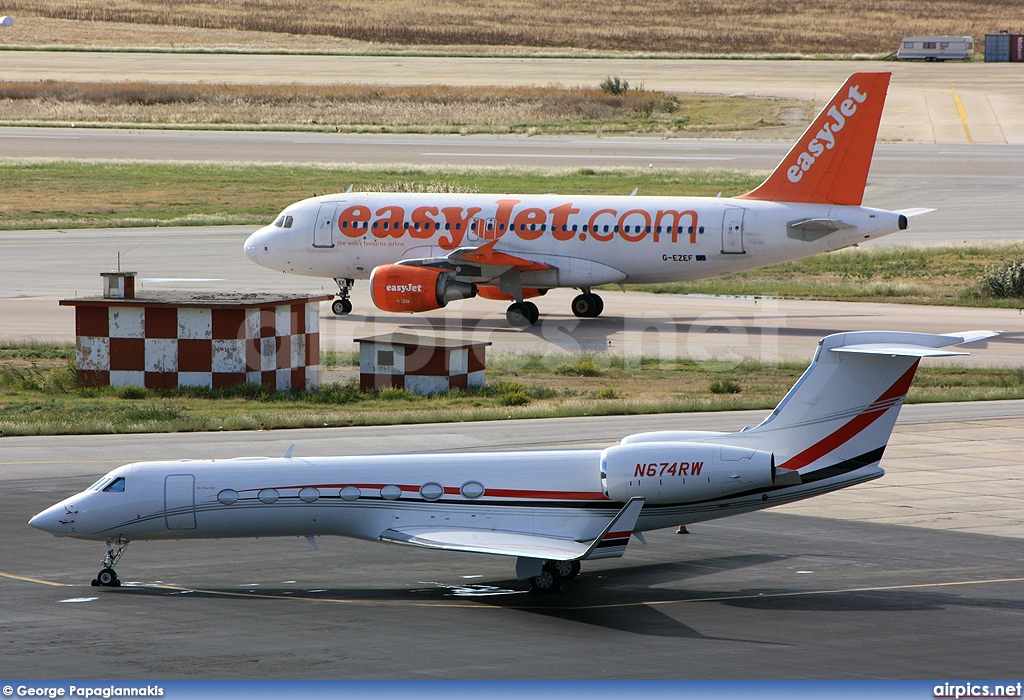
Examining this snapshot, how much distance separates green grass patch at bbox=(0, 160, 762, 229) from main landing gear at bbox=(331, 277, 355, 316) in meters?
25.1

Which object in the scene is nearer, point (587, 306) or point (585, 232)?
point (585, 232)

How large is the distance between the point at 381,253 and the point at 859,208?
56.4 ft

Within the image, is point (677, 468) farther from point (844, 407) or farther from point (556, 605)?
point (844, 407)

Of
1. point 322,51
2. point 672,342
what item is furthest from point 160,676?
point 322,51

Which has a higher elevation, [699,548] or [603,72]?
[603,72]

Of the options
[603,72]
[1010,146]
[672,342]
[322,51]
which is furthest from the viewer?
[322,51]

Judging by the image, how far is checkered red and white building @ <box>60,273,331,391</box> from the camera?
127ft

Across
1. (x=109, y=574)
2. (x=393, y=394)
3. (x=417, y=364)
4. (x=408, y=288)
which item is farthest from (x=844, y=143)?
(x=109, y=574)

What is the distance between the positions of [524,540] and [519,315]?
97.7ft

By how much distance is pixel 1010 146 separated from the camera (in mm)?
99438

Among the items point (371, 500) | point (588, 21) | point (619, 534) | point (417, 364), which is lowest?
point (619, 534)

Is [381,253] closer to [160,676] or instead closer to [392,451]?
[392,451]

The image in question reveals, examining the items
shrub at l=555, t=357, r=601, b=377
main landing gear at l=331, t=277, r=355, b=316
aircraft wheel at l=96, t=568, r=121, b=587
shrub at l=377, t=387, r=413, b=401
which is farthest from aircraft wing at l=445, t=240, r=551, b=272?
aircraft wheel at l=96, t=568, r=121, b=587

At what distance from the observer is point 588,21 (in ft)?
564
